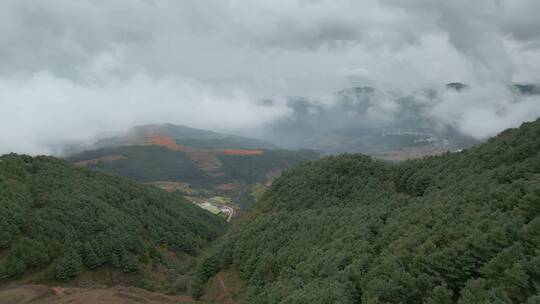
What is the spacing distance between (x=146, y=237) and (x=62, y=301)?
245ft

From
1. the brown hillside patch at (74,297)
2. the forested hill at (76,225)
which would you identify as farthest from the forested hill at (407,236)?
the forested hill at (76,225)

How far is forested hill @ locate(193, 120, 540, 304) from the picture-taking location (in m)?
41.7

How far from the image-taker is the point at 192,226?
184 meters

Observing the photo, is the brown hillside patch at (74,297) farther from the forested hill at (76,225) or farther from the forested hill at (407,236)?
the forested hill at (76,225)

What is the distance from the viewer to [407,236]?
59.1 meters

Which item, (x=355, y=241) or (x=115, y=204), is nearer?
(x=355, y=241)

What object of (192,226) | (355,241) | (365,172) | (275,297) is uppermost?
(365,172)

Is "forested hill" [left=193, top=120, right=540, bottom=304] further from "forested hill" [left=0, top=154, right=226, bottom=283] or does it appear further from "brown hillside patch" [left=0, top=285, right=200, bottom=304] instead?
"forested hill" [left=0, top=154, right=226, bottom=283]

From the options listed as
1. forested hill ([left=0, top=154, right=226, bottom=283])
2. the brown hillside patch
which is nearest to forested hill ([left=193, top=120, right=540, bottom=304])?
the brown hillside patch

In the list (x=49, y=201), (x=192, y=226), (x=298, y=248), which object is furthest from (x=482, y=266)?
(x=192, y=226)

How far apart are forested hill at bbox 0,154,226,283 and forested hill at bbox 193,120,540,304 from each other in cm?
3541

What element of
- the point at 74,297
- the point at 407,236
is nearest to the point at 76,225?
the point at 74,297

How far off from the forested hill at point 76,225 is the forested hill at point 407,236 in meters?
35.4

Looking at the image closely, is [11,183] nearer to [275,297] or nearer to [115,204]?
[115,204]
